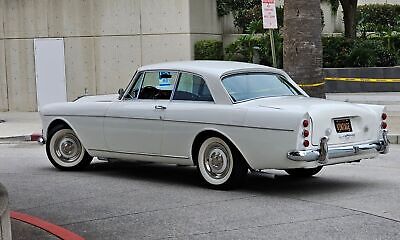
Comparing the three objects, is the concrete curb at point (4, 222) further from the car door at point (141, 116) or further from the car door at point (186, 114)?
the car door at point (141, 116)

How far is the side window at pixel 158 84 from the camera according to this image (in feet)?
30.8

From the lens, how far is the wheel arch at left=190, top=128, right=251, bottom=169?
27.6ft

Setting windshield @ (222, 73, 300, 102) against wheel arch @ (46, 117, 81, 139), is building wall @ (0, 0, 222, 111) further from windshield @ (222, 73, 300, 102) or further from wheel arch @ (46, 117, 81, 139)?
windshield @ (222, 73, 300, 102)

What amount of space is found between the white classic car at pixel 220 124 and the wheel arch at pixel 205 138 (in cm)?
1

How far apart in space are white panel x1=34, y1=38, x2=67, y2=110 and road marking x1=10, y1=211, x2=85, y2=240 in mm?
14314

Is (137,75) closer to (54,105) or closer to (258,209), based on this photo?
(54,105)

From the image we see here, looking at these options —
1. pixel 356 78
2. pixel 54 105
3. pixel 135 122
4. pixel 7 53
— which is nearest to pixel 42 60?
pixel 7 53

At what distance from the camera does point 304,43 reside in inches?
555

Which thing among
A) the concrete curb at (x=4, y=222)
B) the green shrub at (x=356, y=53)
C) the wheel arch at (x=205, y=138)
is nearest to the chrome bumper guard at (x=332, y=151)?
the wheel arch at (x=205, y=138)

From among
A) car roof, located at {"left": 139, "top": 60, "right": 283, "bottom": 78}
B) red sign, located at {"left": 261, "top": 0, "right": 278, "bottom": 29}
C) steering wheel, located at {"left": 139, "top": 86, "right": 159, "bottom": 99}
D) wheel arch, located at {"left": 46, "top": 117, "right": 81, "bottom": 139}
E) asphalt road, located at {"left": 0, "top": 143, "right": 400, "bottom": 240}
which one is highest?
red sign, located at {"left": 261, "top": 0, "right": 278, "bottom": 29}

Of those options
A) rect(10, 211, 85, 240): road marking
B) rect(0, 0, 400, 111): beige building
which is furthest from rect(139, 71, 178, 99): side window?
rect(0, 0, 400, 111): beige building

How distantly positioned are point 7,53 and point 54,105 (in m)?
12.1

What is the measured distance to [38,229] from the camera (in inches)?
262

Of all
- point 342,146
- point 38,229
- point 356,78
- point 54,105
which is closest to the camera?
point 38,229
